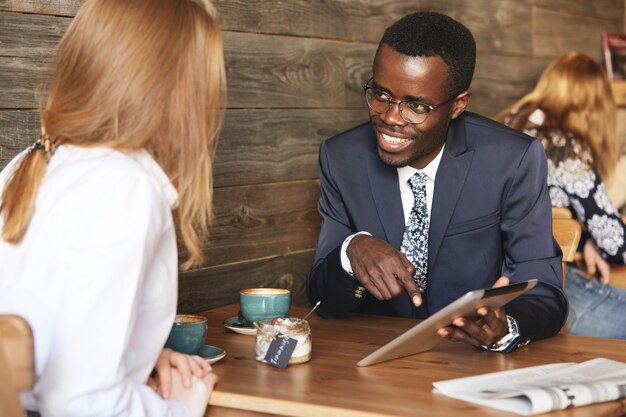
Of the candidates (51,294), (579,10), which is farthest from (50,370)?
(579,10)

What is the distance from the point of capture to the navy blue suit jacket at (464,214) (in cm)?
205

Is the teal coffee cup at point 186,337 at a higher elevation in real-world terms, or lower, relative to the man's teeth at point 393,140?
lower

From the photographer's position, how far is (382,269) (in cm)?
174

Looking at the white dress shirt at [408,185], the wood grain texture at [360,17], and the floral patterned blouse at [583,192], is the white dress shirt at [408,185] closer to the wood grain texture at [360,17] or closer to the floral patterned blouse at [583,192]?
the wood grain texture at [360,17]

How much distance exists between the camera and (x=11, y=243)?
1292 millimetres

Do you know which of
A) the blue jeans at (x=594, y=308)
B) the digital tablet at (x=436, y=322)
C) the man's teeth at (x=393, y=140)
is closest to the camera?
the digital tablet at (x=436, y=322)

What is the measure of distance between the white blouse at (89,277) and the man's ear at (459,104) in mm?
1002

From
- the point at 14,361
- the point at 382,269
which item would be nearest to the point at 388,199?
the point at 382,269

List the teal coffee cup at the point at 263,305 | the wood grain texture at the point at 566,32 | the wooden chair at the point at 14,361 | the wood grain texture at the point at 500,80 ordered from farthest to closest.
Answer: the wood grain texture at the point at 566,32 < the wood grain texture at the point at 500,80 < the teal coffee cup at the point at 263,305 < the wooden chair at the point at 14,361

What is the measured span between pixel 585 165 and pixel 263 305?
1504 mm

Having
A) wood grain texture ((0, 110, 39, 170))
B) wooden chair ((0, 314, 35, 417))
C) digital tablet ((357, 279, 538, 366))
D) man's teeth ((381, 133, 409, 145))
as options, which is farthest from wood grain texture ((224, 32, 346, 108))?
wooden chair ((0, 314, 35, 417))

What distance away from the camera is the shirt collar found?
211 cm

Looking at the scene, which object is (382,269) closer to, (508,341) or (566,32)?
(508,341)

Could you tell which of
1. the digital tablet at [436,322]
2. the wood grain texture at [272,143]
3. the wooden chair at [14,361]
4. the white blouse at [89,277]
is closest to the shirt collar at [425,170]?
the wood grain texture at [272,143]
